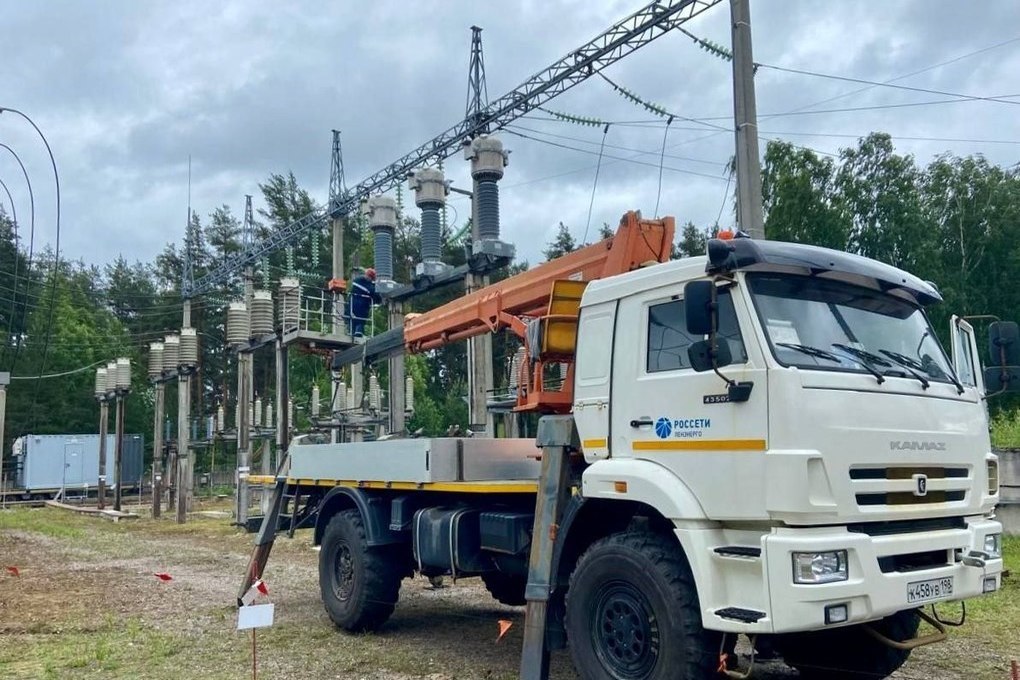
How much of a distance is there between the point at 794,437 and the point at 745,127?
568cm

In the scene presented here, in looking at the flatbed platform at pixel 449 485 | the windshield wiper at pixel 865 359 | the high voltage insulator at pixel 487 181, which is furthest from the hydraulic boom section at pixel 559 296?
the high voltage insulator at pixel 487 181

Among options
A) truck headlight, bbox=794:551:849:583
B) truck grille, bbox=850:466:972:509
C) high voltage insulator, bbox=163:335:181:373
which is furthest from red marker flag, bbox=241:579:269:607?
high voltage insulator, bbox=163:335:181:373

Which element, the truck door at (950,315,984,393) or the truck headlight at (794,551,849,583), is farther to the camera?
the truck door at (950,315,984,393)

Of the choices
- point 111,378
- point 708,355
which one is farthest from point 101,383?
point 708,355

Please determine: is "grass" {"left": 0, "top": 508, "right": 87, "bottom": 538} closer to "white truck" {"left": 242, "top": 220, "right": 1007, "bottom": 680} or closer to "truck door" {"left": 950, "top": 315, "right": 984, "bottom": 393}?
"white truck" {"left": 242, "top": 220, "right": 1007, "bottom": 680}

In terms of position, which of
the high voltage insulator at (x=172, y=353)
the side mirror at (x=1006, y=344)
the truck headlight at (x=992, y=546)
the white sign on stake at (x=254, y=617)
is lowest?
the white sign on stake at (x=254, y=617)

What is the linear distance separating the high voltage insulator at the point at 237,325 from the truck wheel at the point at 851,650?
20.7 metres

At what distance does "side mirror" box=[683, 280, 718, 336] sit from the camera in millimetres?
5129

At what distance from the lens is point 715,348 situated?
5176 mm

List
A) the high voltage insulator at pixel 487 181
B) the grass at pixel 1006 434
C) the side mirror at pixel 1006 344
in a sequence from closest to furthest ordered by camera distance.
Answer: the side mirror at pixel 1006 344 → the grass at pixel 1006 434 → the high voltage insulator at pixel 487 181

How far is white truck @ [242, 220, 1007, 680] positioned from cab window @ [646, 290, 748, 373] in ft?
0.04

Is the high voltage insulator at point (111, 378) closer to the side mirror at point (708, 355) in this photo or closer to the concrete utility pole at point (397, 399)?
the concrete utility pole at point (397, 399)

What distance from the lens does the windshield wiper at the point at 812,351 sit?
17.3 feet

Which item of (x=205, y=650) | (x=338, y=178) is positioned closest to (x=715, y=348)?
(x=205, y=650)
